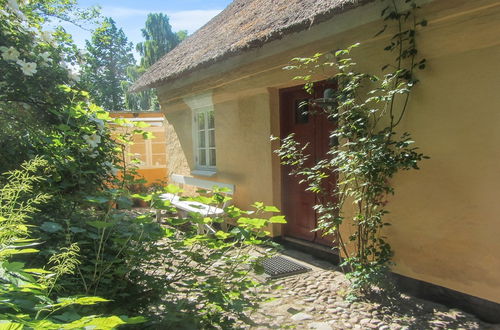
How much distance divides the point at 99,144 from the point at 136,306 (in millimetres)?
1267

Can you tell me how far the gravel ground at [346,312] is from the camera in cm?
293

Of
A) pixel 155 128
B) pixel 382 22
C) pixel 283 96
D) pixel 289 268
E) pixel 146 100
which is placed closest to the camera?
pixel 382 22

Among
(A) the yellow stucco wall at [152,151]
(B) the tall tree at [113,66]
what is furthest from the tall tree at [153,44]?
(A) the yellow stucco wall at [152,151]

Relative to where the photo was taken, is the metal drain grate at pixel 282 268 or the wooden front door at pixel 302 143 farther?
the wooden front door at pixel 302 143

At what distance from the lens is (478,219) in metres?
3.03

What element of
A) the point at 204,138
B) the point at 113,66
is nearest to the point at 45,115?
the point at 204,138

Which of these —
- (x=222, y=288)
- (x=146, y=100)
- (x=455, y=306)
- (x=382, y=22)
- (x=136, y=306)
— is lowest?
(x=455, y=306)

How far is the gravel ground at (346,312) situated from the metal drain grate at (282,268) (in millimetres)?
336

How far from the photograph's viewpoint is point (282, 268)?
14.2 feet

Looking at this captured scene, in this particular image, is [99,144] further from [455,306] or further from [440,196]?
[455,306]

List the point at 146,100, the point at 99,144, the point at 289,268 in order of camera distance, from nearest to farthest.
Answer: the point at 99,144, the point at 289,268, the point at 146,100

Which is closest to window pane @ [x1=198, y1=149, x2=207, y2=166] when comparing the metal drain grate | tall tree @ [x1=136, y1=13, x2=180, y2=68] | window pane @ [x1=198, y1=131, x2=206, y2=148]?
window pane @ [x1=198, y1=131, x2=206, y2=148]

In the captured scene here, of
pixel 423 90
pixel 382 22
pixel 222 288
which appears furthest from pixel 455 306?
pixel 382 22

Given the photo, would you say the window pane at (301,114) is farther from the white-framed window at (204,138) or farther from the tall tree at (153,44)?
the tall tree at (153,44)
